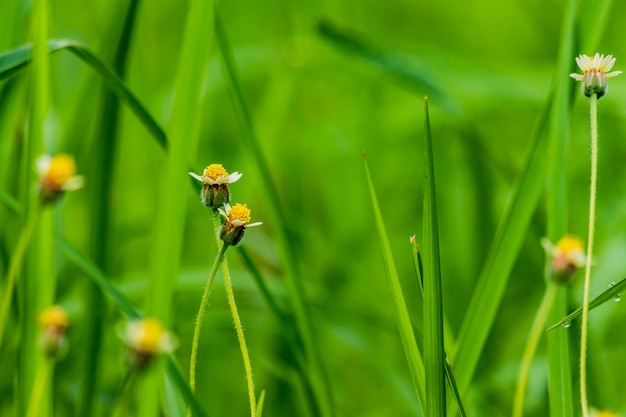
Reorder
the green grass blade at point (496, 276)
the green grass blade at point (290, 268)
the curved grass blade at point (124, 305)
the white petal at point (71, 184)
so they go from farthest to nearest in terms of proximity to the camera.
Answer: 1. the green grass blade at point (290, 268)
2. the green grass blade at point (496, 276)
3. the curved grass blade at point (124, 305)
4. the white petal at point (71, 184)

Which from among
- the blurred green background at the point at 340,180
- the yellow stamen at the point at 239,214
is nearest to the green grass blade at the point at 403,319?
the yellow stamen at the point at 239,214

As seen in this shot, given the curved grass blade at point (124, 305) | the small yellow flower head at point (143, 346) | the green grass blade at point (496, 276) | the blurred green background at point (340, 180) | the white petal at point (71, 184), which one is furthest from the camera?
the blurred green background at point (340, 180)

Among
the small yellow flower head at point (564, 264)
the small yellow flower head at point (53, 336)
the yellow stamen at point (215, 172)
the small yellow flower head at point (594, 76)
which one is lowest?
the small yellow flower head at point (53, 336)

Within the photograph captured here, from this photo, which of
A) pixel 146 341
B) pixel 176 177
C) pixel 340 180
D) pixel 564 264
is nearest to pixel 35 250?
pixel 176 177

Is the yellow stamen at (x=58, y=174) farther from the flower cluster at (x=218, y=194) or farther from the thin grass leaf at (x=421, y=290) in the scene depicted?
the thin grass leaf at (x=421, y=290)

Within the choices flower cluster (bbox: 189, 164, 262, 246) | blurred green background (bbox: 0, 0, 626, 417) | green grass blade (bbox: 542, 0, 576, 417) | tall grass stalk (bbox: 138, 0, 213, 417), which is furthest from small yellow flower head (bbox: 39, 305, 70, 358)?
blurred green background (bbox: 0, 0, 626, 417)

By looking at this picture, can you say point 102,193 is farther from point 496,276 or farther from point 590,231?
point 590,231
